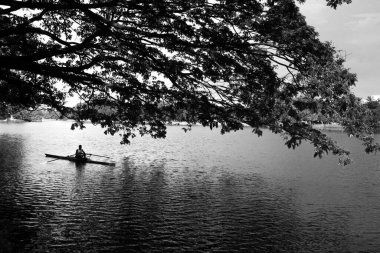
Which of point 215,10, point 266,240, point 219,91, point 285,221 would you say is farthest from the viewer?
point 285,221

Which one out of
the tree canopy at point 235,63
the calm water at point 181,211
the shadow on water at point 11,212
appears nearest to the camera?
the tree canopy at point 235,63

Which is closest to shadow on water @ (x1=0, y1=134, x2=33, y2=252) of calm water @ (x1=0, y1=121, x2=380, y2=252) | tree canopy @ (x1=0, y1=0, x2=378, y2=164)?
calm water @ (x1=0, y1=121, x2=380, y2=252)

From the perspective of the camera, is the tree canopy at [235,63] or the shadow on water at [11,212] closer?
the tree canopy at [235,63]

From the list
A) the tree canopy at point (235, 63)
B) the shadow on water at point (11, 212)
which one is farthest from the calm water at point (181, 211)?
the tree canopy at point (235, 63)

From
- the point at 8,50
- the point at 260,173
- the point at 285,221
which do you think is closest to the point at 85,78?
the point at 8,50

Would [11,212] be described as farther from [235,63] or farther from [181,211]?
[235,63]

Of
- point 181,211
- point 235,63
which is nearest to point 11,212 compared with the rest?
point 181,211

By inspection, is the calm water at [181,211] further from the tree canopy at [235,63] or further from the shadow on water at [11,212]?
the tree canopy at [235,63]

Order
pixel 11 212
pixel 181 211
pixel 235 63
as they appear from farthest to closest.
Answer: pixel 181 211
pixel 11 212
pixel 235 63

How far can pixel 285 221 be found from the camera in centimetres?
2748

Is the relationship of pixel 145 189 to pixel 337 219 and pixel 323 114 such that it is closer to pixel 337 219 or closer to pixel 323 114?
pixel 337 219

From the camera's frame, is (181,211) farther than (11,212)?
Yes

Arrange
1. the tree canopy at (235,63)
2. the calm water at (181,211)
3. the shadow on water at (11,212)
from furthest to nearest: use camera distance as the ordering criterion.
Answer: the calm water at (181,211) → the shadow on water at (11,212) → the tree canopy at (235,63)

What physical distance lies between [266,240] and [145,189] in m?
18.2
